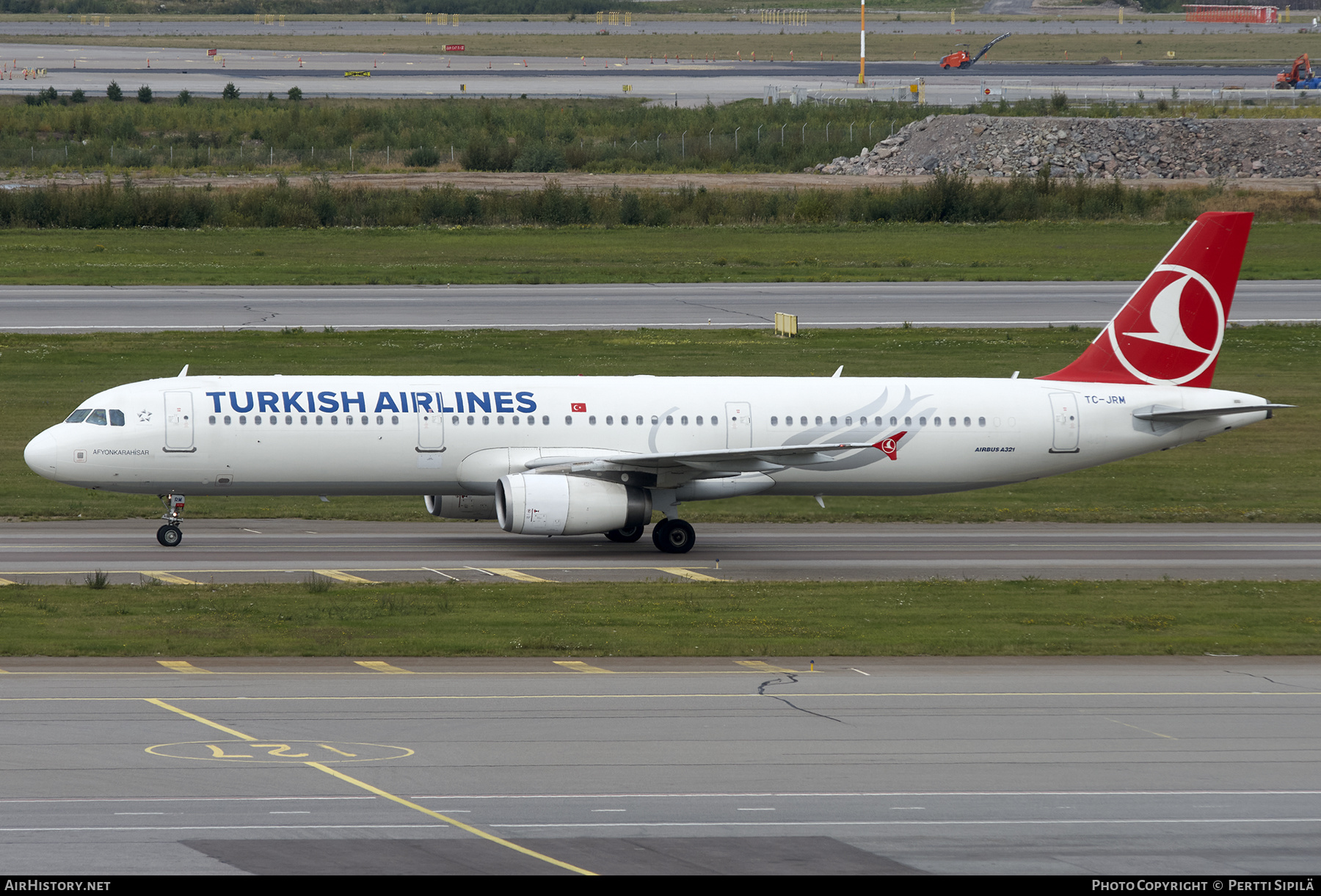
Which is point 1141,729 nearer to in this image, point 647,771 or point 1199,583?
point 647,771

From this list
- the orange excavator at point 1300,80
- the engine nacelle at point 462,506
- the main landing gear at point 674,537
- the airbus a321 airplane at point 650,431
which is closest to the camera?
the airbus a321 airplane at point 650,431

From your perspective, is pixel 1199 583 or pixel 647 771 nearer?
pixel 647 771

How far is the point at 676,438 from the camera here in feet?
125

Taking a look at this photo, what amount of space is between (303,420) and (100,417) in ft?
15.6

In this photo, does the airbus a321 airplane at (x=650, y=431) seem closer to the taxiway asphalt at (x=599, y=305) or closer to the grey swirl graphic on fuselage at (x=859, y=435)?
the grey swirl graphic on fuselage at (x=859, y=435)

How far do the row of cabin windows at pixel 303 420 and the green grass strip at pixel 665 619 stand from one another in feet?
19.5

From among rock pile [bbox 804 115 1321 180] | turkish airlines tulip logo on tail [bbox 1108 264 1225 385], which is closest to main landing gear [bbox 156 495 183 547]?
turkish airlines tulip logo on tail [bbox 1108 264 1225 385]

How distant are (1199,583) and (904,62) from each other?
494ft

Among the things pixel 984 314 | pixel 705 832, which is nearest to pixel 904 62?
pixel 984 314

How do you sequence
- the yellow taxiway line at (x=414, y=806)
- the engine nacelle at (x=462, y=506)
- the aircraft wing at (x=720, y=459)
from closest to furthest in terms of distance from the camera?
1. the yellow taxiway line at (x=414, y=806)
2. the aircraft wing at (x=720, y=459)
3. the engine nacelle at (x=462, y=506)

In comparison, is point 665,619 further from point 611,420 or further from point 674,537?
point 611,420

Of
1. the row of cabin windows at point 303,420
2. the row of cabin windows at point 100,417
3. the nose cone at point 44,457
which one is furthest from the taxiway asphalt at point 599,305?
the nose cone at point 44,457

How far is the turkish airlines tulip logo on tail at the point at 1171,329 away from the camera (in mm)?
39969

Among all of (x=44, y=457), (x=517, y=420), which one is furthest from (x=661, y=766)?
(x=44, y=457)
